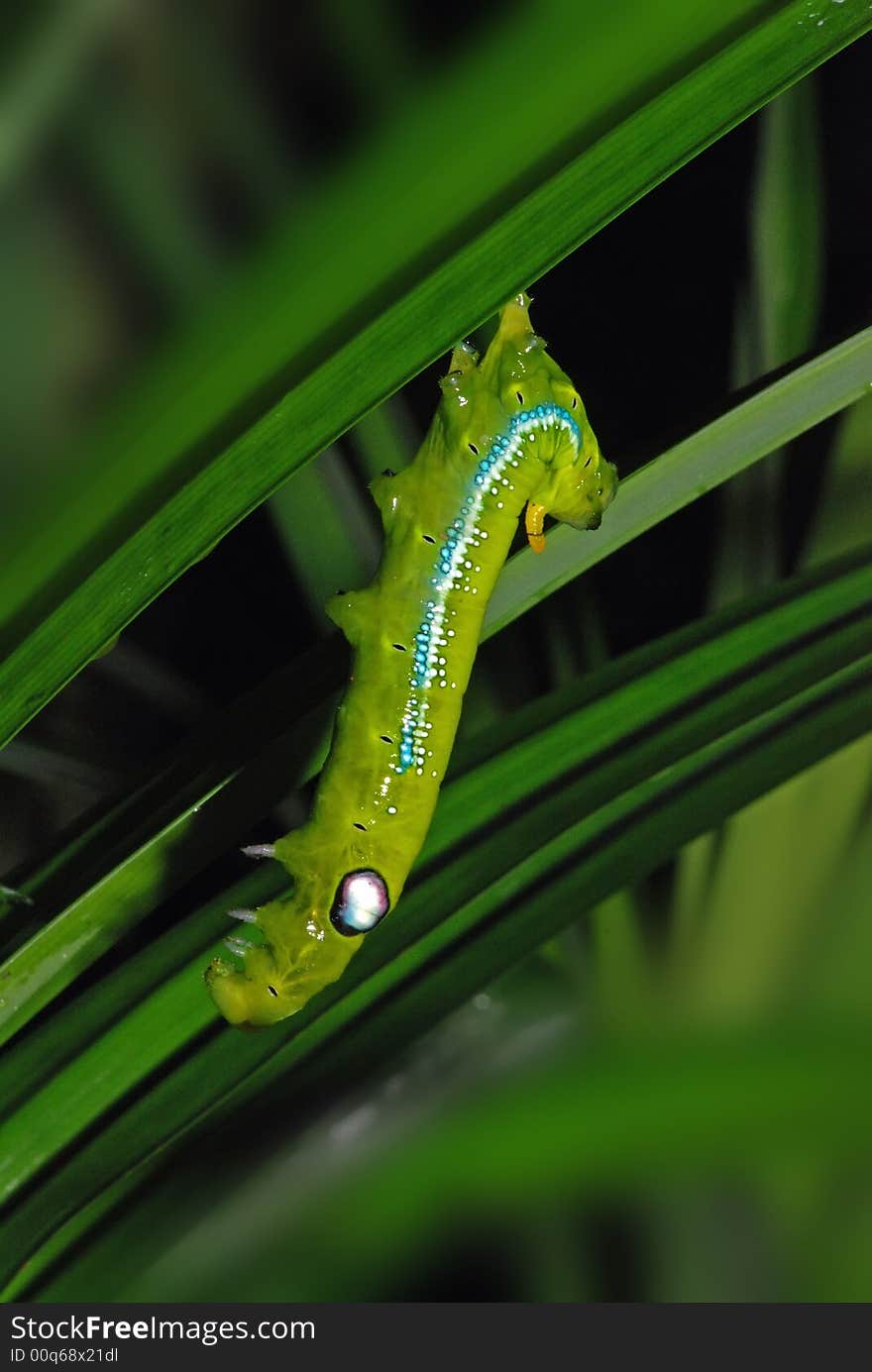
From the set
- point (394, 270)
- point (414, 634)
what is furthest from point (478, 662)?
point (394, 270)

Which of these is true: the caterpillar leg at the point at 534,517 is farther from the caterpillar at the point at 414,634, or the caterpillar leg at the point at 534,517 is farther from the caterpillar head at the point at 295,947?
the caterpillar head at the point at 295,947

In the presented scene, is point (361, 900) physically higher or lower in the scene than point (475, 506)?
lower

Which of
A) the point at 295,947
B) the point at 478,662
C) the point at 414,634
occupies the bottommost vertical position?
the point at 295,947

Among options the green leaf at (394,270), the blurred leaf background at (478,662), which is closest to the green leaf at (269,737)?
the blurred leaf background at (478,662)

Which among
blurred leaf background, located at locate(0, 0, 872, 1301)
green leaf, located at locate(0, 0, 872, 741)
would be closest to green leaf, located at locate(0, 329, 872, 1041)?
blurred leaf background, located at locate(0, 0, 872, 1301)

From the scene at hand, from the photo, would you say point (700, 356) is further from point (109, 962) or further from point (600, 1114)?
point (109, 962)

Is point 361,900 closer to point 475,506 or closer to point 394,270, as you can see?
point 475,506

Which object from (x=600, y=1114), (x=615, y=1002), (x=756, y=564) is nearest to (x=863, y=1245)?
(x=615, y=1002)
